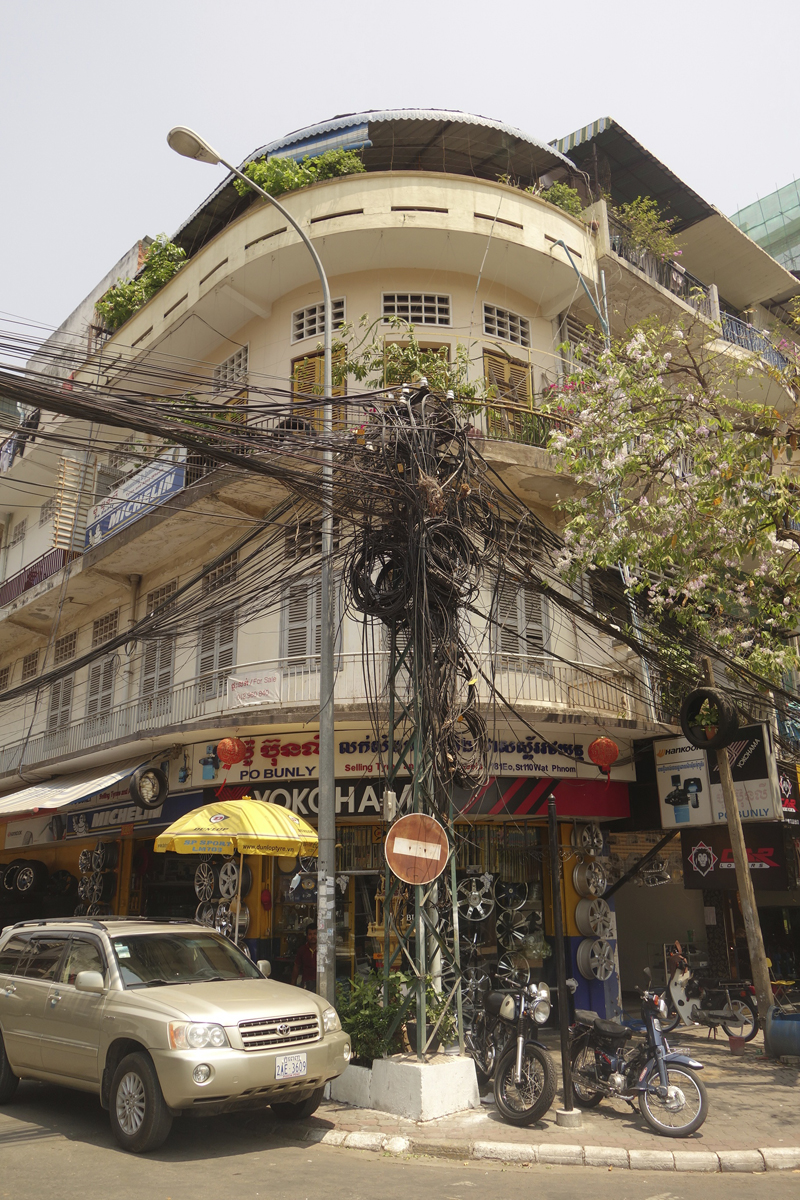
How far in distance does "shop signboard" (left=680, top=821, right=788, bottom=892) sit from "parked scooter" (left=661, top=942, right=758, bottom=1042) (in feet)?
4.95

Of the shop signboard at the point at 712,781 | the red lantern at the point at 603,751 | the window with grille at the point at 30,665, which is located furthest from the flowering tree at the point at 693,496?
the window with grille at the point at 30,665

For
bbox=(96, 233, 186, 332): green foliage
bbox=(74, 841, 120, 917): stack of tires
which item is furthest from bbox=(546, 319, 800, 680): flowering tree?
bbox=(74, 841, 120, 917): stack of tires

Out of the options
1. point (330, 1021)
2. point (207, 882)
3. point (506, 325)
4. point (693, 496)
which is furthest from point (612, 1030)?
point (506, 325)

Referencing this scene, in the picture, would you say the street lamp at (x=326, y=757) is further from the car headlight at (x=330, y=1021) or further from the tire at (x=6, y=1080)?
the tire at (x=6, y=1080)

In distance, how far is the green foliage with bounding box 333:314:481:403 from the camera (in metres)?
13.2

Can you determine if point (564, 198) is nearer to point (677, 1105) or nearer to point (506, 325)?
point (506, 325)

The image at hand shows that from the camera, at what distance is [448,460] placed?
9.73 metres

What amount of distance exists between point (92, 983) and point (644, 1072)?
188 inches

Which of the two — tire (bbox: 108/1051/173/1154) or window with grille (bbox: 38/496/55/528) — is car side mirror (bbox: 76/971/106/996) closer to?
tire (bbox: 108/1051/173/1154)

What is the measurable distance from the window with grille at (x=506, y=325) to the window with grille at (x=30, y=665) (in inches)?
574

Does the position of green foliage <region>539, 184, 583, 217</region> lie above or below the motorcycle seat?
above

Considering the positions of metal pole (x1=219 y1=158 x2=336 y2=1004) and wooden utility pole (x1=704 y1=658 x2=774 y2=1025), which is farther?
wooden utility pole (x1=704 y1=658 x2=774 y2=1025)

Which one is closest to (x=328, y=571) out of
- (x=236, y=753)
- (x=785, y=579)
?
(x=236, y=753)

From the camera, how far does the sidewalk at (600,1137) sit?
22.6 ft
